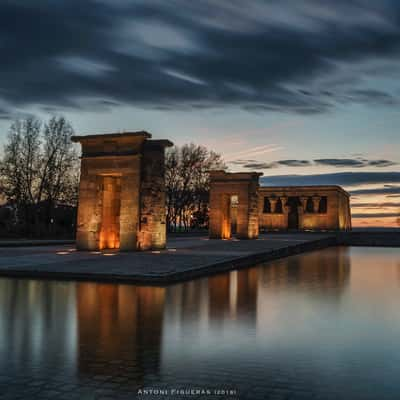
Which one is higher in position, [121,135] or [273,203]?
[121,135]

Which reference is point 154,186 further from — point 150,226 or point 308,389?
point 308,389

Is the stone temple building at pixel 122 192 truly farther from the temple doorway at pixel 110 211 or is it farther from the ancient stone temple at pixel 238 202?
the ancient stone temple at pixel 238 202

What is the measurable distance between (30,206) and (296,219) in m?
32.9

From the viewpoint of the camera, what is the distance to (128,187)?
2161 centimetres

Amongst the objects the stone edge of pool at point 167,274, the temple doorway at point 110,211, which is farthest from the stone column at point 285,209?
the temple doorway at point 110,211

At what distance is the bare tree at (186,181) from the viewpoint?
160 feet

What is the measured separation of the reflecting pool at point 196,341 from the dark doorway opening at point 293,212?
156 feet

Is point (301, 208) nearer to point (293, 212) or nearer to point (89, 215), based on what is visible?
point (293, 212)

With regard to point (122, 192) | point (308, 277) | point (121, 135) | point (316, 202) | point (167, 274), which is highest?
point (121, 135)

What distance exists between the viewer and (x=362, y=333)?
7.06 m

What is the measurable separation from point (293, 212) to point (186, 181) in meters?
16.2

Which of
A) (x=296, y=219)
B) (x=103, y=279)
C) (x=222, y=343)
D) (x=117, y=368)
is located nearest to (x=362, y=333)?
(x=222, y=343)

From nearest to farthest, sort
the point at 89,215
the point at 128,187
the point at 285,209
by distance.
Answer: the point at 128,187 → the point at 89,215 → the point at 285,209

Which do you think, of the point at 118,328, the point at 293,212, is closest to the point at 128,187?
the point at 118,328
